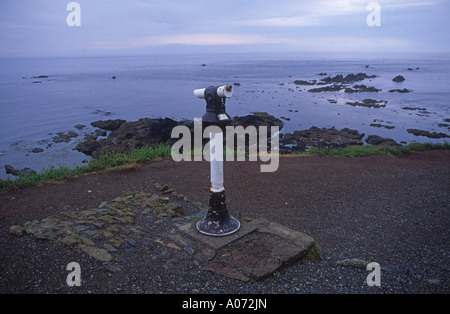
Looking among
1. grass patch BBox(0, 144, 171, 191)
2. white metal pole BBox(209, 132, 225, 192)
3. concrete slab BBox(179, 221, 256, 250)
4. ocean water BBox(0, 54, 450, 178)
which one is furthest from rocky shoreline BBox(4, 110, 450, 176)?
white metal pole BBox(209, 132, 225, 192)

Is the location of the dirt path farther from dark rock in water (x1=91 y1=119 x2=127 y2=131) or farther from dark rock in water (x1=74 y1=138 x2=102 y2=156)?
dark rock in water (x1=91 y1=119 x2=127 y2=131)

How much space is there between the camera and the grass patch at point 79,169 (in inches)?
297

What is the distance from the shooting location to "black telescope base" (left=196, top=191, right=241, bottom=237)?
16.6ft

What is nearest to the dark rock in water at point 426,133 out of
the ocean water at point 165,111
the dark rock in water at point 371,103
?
the ocean water at point 165,111

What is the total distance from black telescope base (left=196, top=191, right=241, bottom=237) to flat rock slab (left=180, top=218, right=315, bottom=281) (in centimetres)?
9

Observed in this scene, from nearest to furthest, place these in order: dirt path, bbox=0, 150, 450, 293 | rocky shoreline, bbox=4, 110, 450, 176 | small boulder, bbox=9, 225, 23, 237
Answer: dirt path, bbox=0, 150, 450, 293, small boulder, bbox=9, 225, 23, 237, rocky shoreline, bbox=4, 110, 450, 176

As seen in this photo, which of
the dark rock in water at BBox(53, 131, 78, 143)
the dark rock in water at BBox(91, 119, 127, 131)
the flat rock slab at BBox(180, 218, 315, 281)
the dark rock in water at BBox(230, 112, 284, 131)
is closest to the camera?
the flat rock slab at BBox(180, 218, 315, 281)

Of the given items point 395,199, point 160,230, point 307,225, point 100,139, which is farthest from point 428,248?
point 100,139

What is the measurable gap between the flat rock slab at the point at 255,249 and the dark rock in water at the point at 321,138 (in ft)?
44.9

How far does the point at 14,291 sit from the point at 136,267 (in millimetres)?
1306

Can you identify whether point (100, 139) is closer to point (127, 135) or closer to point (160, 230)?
point (127, 135)

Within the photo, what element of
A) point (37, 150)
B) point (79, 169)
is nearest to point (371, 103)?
point (37, 150)

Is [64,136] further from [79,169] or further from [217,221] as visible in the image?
[217,221]

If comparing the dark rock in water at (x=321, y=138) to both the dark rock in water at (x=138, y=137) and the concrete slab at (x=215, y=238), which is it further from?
the concrete slab at (x=215, y=238)
